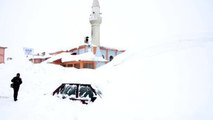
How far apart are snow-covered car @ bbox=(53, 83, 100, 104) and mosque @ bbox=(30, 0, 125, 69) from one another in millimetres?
23970

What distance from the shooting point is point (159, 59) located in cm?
1279

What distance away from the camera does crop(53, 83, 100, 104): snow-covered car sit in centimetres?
771

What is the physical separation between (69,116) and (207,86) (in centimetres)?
521

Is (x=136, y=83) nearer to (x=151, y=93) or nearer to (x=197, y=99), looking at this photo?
(x=151, y=93)

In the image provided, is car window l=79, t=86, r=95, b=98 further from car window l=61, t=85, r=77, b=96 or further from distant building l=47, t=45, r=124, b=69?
distant building l=47, t=45, r=124, b=69

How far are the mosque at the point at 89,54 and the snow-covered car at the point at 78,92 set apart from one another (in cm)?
2397

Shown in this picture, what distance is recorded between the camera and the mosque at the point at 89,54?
32.7 m

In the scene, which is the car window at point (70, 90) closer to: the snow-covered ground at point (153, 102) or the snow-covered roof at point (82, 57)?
the snow-covered ground at point (153, 102)

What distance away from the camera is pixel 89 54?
111ft

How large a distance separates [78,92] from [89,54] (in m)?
26.1

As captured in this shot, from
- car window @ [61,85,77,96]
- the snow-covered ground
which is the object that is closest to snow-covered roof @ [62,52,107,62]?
the snow-covered ground

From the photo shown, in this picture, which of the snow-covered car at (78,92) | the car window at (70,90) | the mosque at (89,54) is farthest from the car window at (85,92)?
the mosque at (89,54)

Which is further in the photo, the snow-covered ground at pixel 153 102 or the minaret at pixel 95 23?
the minaret at pixel 95 23

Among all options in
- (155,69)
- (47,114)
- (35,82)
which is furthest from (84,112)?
(35,82)
